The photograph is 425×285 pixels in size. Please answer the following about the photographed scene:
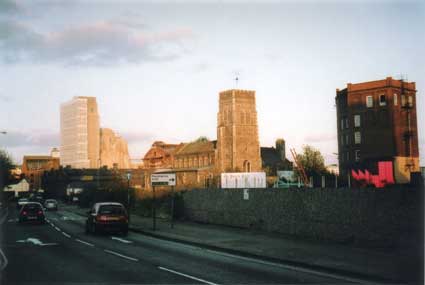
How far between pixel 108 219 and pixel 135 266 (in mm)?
11387

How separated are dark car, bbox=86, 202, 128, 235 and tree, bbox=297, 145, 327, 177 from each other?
53.6 meters

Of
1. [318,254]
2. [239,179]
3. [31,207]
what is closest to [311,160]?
[239,179]

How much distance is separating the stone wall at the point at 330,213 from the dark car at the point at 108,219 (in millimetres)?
5879

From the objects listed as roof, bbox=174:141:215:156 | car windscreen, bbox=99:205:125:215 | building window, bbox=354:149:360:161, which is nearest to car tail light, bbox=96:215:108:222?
car windscreen, bbox=99:205:125:215

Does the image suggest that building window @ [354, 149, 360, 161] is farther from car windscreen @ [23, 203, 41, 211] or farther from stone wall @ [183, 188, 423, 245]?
car windscreen @ [23, 203, 41, 211]

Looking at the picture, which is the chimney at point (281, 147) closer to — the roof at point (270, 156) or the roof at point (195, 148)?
the roof at point (270, 156)

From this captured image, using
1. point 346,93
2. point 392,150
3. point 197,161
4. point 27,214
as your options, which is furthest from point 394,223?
point 197,161

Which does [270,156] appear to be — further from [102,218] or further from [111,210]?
[102,218]

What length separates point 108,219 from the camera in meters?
25.6

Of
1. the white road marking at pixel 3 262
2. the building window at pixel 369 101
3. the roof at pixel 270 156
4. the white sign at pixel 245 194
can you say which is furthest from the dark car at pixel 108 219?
the roof at pixel 270 156

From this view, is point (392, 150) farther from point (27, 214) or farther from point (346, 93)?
point (27, 214)

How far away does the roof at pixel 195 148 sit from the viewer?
149875mm

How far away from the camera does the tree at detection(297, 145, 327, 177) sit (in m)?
77.8

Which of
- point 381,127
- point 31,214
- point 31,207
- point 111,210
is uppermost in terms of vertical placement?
point 381,127
